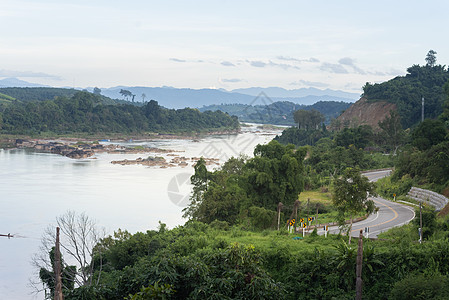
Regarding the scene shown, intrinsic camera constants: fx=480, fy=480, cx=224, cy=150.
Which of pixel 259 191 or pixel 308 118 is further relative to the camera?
pixel 308 118

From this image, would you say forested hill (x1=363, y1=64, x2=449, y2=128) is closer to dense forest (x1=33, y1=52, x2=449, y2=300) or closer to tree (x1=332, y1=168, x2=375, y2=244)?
dense forest (x1=33, y1=52, x2=449, y2=300)

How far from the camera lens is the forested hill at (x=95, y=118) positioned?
231ft

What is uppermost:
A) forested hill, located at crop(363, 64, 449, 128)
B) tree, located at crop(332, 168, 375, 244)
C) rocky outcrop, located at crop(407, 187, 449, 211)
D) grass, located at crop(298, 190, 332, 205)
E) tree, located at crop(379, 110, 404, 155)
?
forested hill, located at crop(363, 64, 449, 128)

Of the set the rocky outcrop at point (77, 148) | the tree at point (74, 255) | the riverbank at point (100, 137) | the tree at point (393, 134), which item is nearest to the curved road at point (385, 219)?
the tree at point (74, 255)

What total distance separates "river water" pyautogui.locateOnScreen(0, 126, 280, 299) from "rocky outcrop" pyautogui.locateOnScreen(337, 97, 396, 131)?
2585 cm

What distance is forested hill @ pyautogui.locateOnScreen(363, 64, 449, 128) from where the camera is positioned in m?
53.6

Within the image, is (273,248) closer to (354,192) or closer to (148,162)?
(354,192)

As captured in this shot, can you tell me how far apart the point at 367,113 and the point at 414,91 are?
6.88 metres

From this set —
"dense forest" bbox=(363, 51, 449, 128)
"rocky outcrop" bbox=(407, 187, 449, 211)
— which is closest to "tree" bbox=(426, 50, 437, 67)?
"dense forest" bbox=(363, 51, 449, 128)

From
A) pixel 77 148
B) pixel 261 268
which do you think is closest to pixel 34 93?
pixel 77 148

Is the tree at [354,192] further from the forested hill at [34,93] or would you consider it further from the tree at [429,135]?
the forested hill at [34,93]

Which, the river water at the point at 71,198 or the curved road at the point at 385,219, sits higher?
the curved road at the point at 385,219

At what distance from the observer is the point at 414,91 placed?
2304 inches

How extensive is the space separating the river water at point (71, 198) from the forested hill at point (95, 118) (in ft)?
84.9
